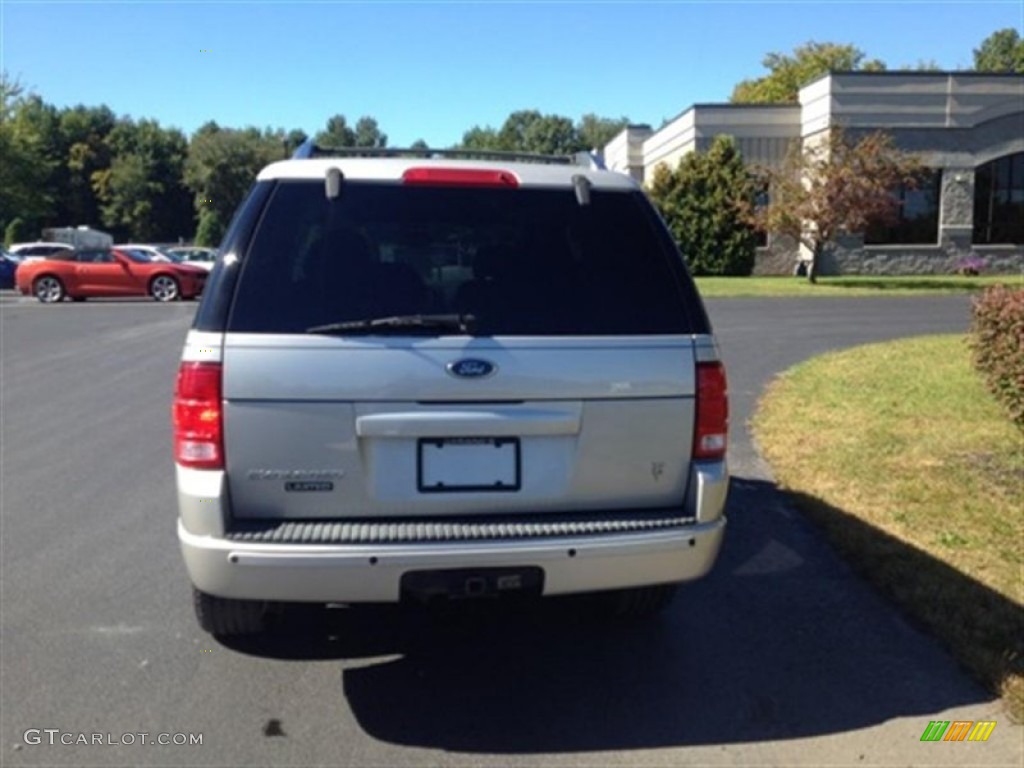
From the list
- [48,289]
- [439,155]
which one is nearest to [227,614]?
[439,155]

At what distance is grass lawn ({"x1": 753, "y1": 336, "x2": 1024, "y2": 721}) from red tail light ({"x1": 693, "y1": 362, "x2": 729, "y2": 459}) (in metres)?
1.50

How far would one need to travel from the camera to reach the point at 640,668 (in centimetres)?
412

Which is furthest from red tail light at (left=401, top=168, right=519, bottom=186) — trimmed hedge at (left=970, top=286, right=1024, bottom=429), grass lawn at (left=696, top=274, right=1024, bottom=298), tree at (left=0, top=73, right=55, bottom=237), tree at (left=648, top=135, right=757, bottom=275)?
tree at (left=0, top=73, right=55, bottom=237)

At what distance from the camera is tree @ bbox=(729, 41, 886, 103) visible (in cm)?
6856

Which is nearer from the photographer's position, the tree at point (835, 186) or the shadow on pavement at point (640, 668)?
the shadow on pavement at point (640, 668)

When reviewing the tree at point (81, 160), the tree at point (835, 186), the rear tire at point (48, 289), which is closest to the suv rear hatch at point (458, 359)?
the tree at point (835, 186)

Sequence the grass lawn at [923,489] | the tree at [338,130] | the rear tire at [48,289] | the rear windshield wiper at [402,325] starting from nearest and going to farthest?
the rear windshield wiper at [402,325] → the grass lawn at [923,489] → the rear tire at [48,289] → the tree at [338,130]

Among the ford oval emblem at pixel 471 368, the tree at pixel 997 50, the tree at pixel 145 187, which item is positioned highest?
the tree at pixel 997 50

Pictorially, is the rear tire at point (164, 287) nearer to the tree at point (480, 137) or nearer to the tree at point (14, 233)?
the tree at point (14, 233)

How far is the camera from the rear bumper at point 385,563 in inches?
130

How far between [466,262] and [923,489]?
4096 millimetres

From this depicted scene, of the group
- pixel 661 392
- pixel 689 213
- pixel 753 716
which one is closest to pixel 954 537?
pixel 753 716

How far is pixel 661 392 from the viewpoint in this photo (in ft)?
11.8

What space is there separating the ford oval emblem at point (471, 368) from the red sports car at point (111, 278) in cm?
2485
